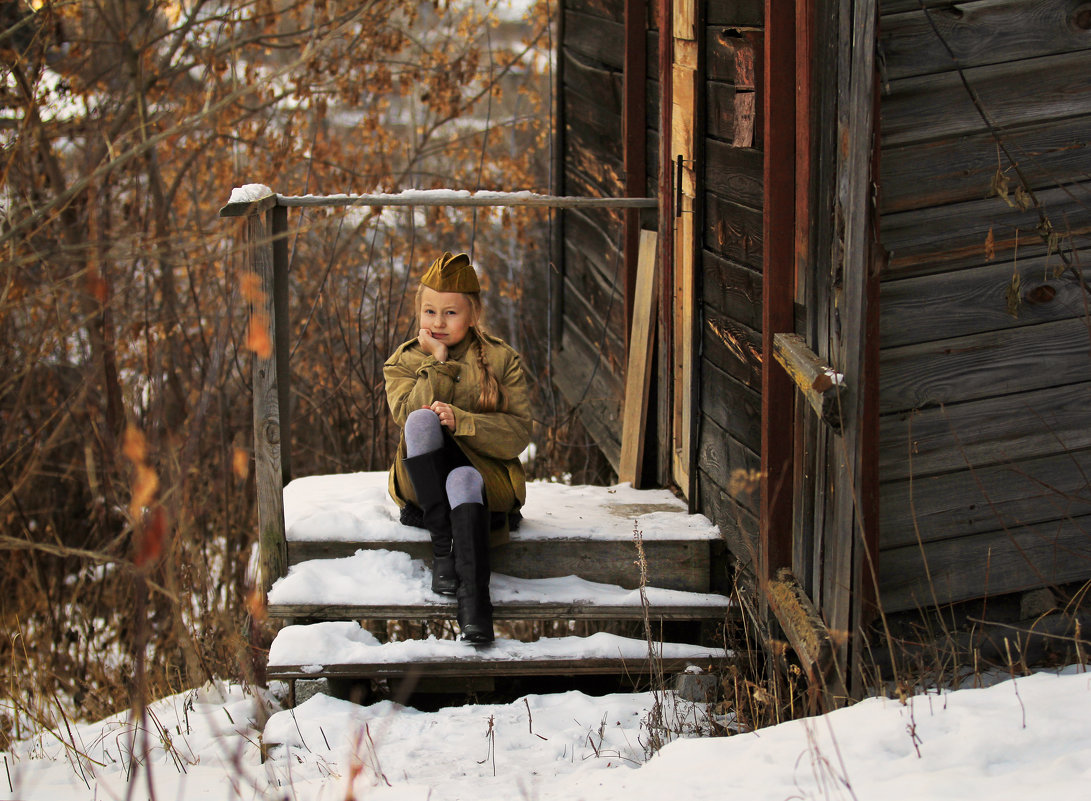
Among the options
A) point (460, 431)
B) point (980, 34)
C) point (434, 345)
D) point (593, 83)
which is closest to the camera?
point (980, 34)

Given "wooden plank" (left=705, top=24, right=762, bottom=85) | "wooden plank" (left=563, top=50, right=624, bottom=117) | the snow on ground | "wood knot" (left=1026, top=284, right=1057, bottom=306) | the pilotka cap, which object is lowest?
the snow on ground

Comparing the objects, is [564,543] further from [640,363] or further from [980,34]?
[980,34]

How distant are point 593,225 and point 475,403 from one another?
286 cm

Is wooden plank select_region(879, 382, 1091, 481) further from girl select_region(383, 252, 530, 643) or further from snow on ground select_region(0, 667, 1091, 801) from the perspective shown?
girl select_region(383, 252, 530, 643)

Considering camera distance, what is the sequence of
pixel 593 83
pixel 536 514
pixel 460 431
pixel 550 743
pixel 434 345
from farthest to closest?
pixel 593 83, pixel 536 514, pixel 434 345, pixel 460 431, pixel 550 743

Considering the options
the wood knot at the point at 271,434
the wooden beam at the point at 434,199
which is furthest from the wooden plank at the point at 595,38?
the wood knot at the point at 271,434

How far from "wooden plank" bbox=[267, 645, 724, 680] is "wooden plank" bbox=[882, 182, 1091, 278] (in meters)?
1.73

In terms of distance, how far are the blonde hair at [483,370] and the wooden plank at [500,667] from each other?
0.86m

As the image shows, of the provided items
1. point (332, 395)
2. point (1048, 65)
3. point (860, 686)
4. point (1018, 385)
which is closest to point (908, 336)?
point (1018, 385)

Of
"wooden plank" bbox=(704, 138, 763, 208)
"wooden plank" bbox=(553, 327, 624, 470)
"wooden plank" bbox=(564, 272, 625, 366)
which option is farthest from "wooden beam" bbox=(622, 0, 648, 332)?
"wooden plank" bbox=(704, 138, 763, 208)

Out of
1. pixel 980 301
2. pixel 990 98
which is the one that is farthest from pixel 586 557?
pixel 990 98

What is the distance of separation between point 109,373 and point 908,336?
6028mm

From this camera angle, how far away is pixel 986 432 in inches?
116

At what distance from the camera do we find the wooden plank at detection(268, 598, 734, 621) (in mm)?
4012
